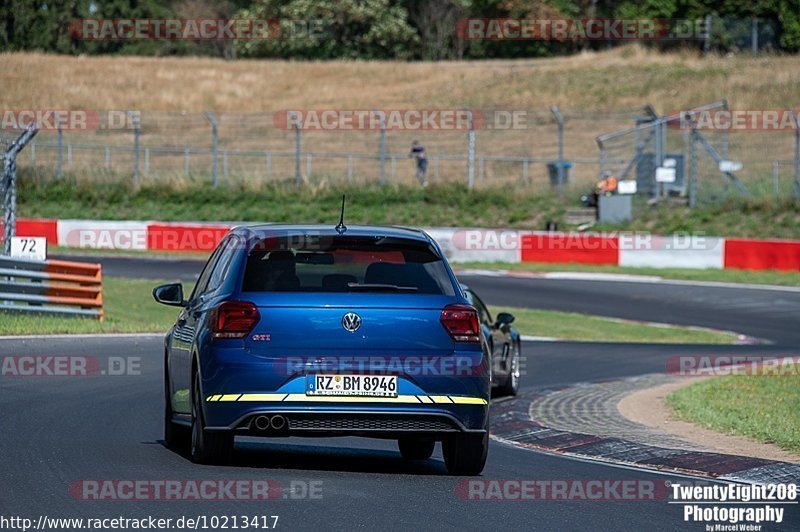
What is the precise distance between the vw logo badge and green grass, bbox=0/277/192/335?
11080 millimetres

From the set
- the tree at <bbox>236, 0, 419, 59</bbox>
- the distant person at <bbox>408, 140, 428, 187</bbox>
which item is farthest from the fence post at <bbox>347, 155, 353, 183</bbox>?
the tree at <bbox>236, 0, 419, 59</bbox>

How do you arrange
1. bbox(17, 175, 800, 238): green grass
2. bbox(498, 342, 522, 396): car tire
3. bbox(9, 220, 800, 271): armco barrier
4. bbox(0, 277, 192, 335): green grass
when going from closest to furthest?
bbox(498, 342, 522, 396): car tire < bbox(0, 277, 192, 335): green grass < bbox(9, 220, 800, 271): armco barrier < bbox(17, 175, 800, 238): green grass

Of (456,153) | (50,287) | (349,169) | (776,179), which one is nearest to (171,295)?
(50,287)

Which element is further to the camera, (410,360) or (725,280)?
(725,280)

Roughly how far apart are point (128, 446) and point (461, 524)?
3.53 metres

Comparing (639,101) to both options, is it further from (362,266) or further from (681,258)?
(362,266)

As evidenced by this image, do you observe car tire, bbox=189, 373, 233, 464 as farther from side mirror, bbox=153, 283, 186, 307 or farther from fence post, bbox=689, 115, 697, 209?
fence post, bbox=689, 115, 697, 209

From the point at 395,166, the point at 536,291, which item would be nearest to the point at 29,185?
the point at 395,166

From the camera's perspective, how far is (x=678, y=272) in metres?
34.5

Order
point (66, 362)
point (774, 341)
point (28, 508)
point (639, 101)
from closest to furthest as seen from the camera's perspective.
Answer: point (28, 508) < point (66, 362) < point (774, 341) < point (639, 101)

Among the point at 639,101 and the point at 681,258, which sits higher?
the point at 639,101

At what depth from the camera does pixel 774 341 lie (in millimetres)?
24453

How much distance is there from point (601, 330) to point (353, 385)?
1771 cm

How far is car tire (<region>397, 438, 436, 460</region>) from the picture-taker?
10.2m
